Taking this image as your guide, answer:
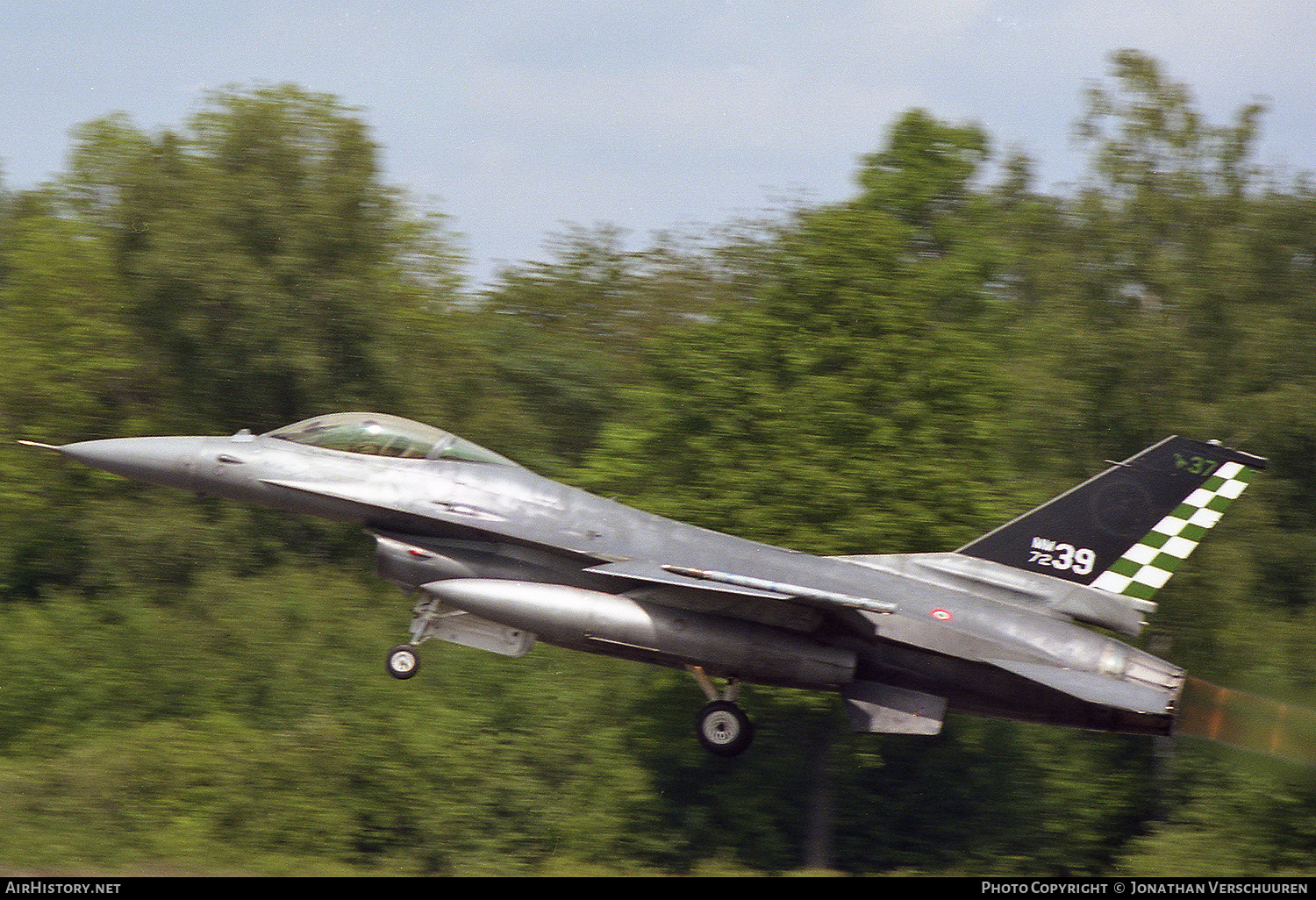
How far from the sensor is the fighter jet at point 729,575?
1275cm

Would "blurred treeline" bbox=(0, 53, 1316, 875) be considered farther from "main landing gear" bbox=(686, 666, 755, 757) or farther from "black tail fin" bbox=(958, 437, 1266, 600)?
"main landing gear" bbox=(686, 666, 755, 757)

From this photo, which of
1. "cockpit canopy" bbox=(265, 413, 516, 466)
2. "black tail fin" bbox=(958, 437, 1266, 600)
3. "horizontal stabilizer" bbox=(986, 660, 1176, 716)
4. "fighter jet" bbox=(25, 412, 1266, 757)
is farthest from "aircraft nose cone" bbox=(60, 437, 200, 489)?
"horizontal stabilizer" bbox=(986, 660, 1176, 716)

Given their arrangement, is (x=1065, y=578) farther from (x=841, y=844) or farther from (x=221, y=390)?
(x=221, y=390)

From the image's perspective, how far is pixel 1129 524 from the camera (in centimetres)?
1377

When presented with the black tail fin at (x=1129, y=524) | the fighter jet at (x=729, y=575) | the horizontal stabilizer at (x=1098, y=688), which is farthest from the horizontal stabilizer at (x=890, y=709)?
the black tail fin at (x=1129, y=524)

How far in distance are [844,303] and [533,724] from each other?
333 inches

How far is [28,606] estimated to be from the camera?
2406 cm

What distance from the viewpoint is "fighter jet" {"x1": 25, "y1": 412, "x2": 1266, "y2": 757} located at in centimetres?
1275

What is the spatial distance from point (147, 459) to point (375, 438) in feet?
7.98

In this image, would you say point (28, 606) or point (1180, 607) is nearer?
point (1180, 607)

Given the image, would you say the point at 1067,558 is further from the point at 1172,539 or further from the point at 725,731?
the point at 725,731

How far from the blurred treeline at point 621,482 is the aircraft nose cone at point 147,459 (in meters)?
4.20

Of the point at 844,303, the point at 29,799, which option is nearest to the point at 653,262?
the point at 844,303

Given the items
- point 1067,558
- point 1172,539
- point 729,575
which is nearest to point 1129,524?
point 1172,539
